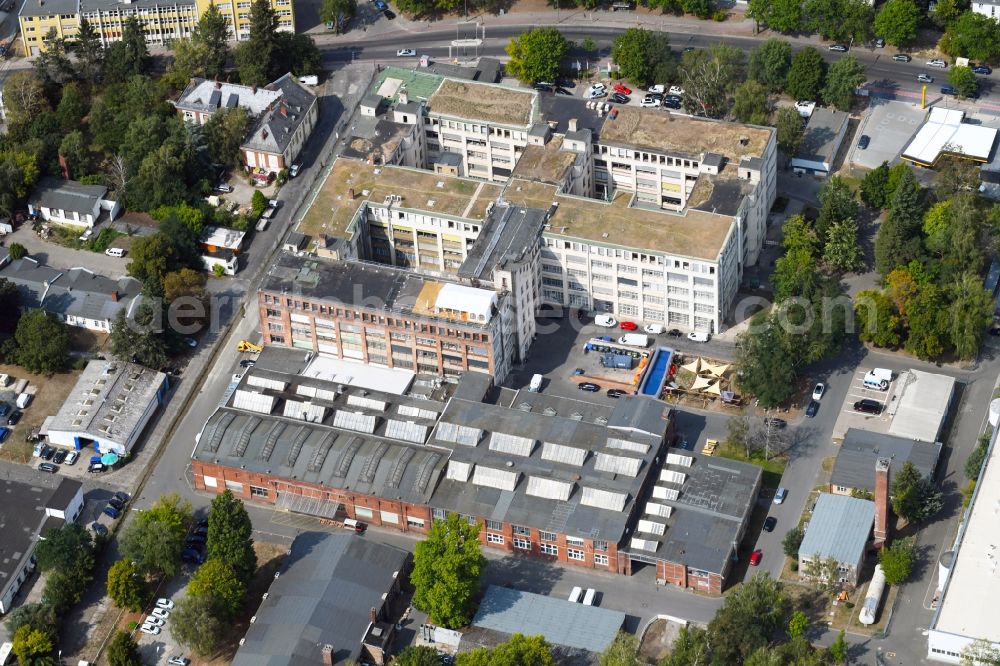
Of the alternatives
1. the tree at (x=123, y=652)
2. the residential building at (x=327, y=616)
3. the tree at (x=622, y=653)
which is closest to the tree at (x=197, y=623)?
the residential building at (x=327, y=616)

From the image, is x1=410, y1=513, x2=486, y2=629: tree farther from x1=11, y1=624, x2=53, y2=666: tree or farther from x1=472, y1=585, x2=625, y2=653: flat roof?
x1=11, y1=624, x2=53, y2=666: tree

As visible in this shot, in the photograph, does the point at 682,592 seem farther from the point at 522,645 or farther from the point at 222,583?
the point at 222,583

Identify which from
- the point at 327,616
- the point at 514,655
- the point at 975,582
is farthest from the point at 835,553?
the point at 327,616

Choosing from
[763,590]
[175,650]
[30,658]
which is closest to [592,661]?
[763,590]

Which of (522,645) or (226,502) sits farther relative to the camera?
(226,502)

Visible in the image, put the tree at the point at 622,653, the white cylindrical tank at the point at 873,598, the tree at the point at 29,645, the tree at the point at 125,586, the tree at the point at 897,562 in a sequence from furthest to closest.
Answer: the tree at the point at 125,586 < the tree at the point at 897,562 < the white cylindrical tank at the point at 873,598 < the tree at the point at 29,645 < the tree at the point at 622,653

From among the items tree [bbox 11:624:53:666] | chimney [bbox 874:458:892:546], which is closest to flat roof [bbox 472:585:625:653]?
chimney [bbox 874:458:892:546]

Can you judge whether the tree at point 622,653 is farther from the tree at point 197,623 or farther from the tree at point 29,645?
the tree at point 29,645
